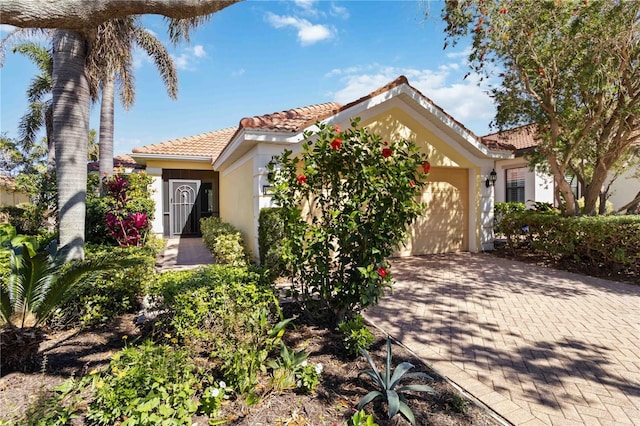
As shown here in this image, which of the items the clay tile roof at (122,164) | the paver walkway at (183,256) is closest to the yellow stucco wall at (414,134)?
the paver walkway at (183,256)

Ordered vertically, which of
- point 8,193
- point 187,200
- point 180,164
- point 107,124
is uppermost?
point 107,124

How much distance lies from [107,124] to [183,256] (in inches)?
276

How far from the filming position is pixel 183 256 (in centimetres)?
1166

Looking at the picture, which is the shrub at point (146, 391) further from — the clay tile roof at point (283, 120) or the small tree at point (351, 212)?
the clay tile roof at point (283, 120)

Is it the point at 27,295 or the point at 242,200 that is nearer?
the point at 27,295

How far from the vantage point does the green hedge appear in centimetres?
782

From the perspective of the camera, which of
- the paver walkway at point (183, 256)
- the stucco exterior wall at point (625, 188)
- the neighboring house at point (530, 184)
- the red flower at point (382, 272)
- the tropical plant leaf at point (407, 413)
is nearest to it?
the tropical plant leaf at point (407, 413)

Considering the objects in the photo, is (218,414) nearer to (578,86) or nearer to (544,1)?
(544,1)

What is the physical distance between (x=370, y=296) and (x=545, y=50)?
8595mm

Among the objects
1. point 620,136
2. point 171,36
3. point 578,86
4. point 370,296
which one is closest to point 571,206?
point 620,136

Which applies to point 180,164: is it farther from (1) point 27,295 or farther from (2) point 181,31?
(1) point 27,295

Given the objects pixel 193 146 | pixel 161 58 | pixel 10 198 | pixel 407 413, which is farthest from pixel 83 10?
pixel 10 198

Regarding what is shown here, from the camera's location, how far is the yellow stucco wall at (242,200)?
31.2 ft

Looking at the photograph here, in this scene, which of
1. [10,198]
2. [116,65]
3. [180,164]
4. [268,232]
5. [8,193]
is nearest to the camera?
[268,232]
